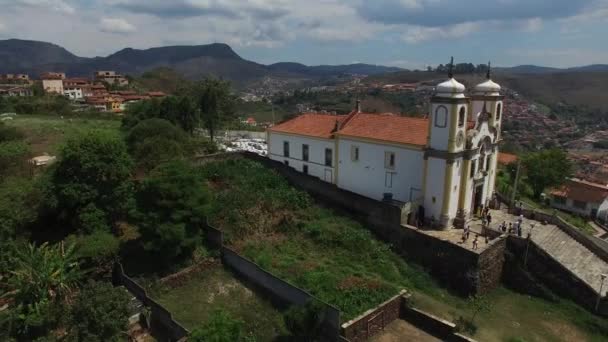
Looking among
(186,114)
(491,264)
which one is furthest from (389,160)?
(186,114)

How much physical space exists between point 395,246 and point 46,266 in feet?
58.9

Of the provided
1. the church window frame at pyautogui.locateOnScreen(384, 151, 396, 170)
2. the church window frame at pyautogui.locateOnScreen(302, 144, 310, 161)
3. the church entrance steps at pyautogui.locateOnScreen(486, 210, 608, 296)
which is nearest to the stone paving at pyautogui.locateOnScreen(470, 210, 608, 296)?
the church entrance steps at pyautogui.locateOnScreen(486, 210, 608, 296)

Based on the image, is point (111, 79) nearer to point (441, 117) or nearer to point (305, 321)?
point (441, 117)

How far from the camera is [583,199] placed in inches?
1718

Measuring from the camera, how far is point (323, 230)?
24.6 m

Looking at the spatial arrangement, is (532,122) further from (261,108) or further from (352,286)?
(352,286)

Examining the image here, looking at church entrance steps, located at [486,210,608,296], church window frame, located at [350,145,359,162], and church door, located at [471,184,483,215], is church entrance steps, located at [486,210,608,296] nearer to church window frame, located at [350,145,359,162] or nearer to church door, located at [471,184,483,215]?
church door, located at [471,184,483,215]

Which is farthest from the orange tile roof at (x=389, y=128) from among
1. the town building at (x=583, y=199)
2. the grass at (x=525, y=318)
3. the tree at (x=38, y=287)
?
the town building at (x=583, y=199)

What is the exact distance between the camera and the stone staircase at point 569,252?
69.3 feet

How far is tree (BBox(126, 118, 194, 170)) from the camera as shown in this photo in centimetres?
3072

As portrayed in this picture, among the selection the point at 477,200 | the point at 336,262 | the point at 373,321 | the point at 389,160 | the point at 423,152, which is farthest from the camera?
the point at 477,200

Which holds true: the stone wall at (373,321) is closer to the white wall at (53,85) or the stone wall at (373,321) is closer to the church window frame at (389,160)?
the church window frame at (389,160)

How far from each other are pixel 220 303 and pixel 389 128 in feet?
49.1

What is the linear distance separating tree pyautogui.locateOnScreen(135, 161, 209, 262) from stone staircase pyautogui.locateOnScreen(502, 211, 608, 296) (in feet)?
60.5
